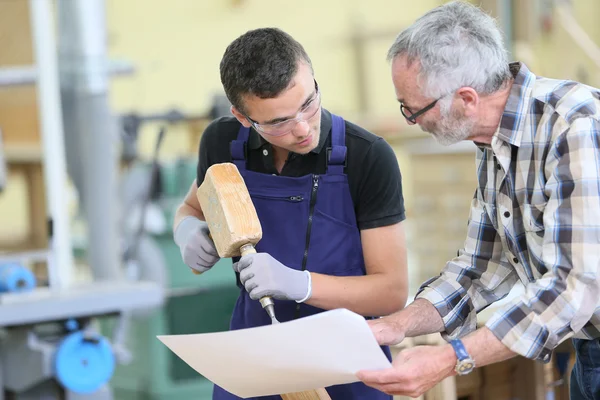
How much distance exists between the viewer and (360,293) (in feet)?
5.31

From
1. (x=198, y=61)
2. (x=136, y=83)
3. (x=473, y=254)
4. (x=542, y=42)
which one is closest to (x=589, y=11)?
(x=542, y=42)

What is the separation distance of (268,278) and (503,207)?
1.53 feet

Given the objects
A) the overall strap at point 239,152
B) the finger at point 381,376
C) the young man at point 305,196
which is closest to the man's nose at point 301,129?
the young man at point 305,196

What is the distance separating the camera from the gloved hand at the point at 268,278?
1.49 meters

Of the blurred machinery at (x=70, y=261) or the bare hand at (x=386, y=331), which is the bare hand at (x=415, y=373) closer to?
the bare hand at (x=386, y=331)

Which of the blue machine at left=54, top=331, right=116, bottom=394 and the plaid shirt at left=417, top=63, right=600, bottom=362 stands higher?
the plaid shirt at left=417, top=63, right=600, bottom=362

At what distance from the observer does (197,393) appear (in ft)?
13.1

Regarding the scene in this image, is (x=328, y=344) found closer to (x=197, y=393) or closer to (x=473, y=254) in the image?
(x=473, y=254)

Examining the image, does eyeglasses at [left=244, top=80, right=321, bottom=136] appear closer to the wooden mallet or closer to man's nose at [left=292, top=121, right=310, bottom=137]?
man's nose at [left=292, top=121, right=310, bottom=137]

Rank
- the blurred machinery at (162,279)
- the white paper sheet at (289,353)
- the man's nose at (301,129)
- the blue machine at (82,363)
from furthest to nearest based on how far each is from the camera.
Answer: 1. the blurred machinery at (162,279)
2. the blue machine at (82,363)
3. the man's nose at (301,129)
4. the white paper sheet at (289,353)

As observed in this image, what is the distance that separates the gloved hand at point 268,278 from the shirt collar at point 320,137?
0.28 meters

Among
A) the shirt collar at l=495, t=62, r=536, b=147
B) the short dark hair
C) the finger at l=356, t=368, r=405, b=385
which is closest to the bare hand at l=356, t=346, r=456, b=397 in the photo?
the finger at l=356, t=368, r=405, b=385

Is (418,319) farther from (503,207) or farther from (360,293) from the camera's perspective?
(503,207)

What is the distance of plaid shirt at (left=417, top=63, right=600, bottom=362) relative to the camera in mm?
1318
